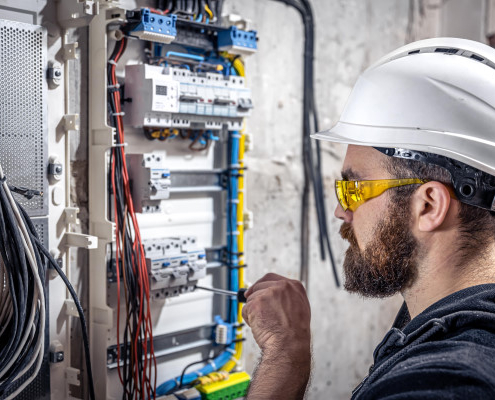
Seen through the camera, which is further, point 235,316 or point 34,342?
point 235,316

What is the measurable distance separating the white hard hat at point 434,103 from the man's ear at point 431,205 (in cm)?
8

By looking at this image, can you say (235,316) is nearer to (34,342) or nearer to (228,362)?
(228,362)

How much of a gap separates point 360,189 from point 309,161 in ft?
4.89

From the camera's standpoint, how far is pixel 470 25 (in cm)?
370

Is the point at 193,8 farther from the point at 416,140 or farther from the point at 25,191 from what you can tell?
the point at 416,140

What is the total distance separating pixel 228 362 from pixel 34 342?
944 mm

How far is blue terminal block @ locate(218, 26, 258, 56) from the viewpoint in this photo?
7.24ft

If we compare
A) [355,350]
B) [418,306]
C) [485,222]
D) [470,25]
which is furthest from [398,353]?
[470,25]

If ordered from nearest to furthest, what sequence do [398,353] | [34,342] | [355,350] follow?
[398,353], [34,342], [355,350]

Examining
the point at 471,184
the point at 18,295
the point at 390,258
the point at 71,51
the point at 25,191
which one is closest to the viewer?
the point at 471,184

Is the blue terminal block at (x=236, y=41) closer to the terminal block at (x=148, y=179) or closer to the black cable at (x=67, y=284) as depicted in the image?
the terminal block at (x=148, y=179)

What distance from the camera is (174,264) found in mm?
2117

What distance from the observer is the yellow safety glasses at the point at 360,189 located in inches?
53.8

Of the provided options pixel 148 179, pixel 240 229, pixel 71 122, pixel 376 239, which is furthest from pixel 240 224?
pixel 376 239
